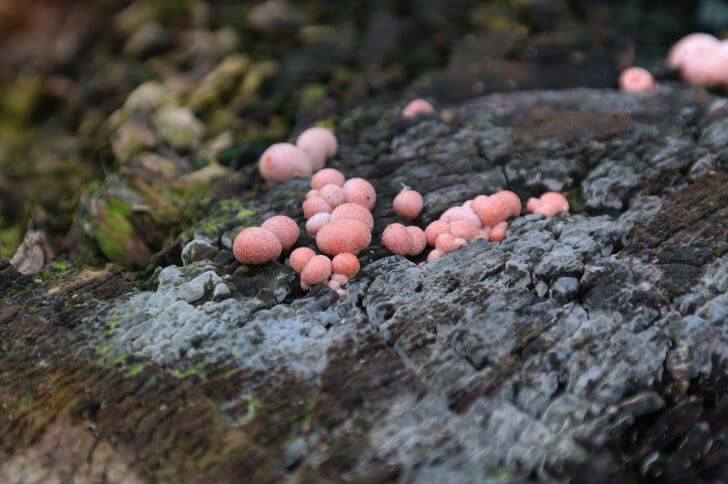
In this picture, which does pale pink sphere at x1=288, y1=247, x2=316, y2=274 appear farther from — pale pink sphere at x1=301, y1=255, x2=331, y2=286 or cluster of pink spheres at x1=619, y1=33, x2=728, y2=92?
cluster of pink spheres at x1=619, y1=33, x2=728, y2=92

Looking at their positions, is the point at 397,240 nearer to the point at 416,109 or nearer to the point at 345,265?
the point at 345,265

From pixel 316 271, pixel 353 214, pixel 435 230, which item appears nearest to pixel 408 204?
pixel 435 230

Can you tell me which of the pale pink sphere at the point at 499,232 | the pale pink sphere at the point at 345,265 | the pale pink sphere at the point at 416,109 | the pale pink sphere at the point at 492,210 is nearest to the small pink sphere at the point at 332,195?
the pale pink sphere at the point at 345,265

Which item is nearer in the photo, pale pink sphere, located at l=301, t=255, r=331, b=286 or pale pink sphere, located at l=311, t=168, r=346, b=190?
pale pink sphere, located at l=301, t=255, r=331, b=286

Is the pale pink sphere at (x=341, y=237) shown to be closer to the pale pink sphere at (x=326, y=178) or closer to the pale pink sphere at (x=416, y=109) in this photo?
the pale pink sphere at (x=326, y=178)

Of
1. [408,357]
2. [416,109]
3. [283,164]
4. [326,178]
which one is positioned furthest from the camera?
[416,109]

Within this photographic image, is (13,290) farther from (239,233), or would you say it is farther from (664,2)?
(664,2)

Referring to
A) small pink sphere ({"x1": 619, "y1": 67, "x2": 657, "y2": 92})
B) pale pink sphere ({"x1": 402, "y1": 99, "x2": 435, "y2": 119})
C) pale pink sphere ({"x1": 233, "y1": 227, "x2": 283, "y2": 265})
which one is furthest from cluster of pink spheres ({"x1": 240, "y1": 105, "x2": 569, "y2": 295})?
small pink sphere ({"x1": 619, "y1": 67, "x2": 657, "y2": 92})
